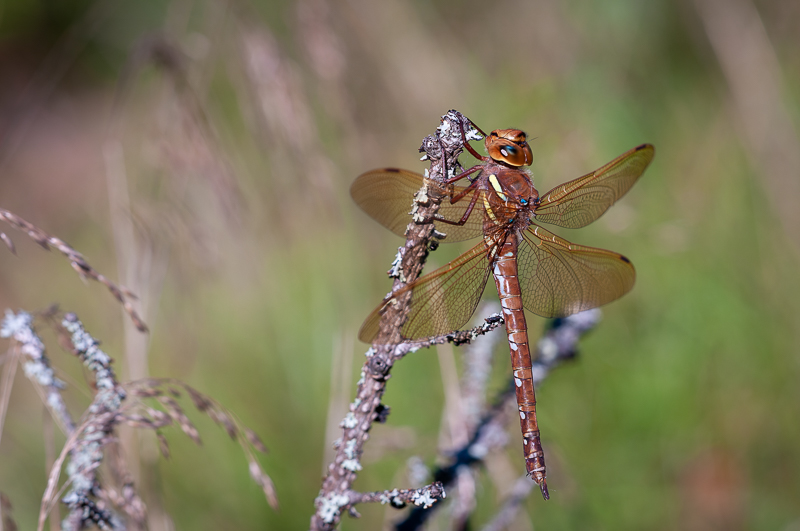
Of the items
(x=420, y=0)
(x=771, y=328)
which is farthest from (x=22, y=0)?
(x=771, y=328)

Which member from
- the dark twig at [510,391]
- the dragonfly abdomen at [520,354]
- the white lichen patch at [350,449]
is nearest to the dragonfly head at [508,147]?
the dragonfly abdomen at [520,354]

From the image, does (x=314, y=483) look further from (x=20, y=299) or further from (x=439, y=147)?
(x=20, y=299)

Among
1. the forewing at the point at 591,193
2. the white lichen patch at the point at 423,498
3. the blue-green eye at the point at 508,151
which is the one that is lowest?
the white lichen patch at the point at 423,498

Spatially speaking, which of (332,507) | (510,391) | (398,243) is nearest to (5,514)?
(332,507)

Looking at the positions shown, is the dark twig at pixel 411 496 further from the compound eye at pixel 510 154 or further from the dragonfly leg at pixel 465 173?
the compound eye at pixel 510 154

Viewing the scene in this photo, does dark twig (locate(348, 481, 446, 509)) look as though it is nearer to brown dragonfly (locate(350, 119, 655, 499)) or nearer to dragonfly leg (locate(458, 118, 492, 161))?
brown dragonfly (locate(350, 119, 655, 499))
